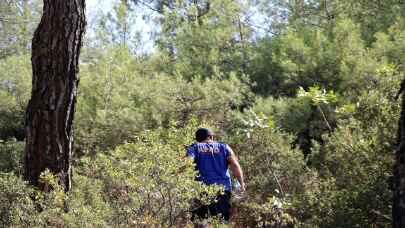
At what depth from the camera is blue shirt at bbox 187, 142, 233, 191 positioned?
5738 mm

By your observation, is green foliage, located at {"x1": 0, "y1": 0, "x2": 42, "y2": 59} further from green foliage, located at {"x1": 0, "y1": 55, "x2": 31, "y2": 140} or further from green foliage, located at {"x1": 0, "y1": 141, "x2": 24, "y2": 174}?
green foliage, located at {"x1": 0, "y1": 141, "x2": 24, "y2": 174}

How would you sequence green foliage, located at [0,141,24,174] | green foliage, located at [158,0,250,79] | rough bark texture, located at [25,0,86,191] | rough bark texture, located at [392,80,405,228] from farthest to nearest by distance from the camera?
green foliage, located at [158,0,250,79]
green foliage, located at [0,141,24,174]
rough bark texture, located at [25,0,86,191]
rough bark texture, located at [392,80,405,228]

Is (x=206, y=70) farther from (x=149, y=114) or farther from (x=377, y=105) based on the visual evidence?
(x=377, y=105)

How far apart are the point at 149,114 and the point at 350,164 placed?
4.86 m

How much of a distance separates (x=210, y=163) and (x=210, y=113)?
3256 mm

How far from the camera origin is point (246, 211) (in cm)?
724

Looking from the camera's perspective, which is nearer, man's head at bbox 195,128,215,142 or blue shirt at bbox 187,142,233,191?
blue shirt at bbox 187,142,233,191

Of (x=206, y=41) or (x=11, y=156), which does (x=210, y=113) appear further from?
(x=11, y=156)

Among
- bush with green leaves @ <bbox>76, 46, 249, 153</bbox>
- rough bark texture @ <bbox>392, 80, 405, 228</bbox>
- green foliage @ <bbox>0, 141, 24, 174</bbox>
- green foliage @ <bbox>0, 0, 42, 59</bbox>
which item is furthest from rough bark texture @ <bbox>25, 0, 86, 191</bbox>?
green foliage @ <bbox>0, 0, 42, 59</bbox>

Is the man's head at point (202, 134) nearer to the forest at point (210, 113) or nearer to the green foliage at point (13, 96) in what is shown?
the forest at point (210, 113)

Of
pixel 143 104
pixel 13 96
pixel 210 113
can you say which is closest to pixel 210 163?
pixel 210 113

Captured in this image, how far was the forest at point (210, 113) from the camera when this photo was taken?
426 cm

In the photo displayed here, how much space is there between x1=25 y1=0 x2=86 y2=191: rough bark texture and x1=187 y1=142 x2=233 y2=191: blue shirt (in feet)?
4.06

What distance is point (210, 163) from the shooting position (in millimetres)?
5758
